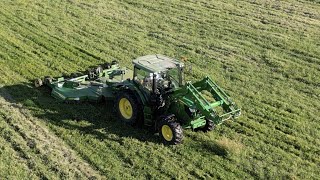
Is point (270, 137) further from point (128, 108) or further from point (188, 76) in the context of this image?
point (188, 76)

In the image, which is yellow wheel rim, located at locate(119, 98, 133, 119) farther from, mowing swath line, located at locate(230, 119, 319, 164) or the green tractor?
mowing swath line, located at locate(230, 119, 319, 164)

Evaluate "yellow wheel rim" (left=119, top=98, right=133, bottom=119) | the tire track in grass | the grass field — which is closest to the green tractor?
"yellow wheel rim" (left=119, top=98, right=133, bottom=119)

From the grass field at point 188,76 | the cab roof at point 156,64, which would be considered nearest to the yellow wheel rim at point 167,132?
the grass field at point 188,76

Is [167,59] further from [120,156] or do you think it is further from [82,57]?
[82,57]

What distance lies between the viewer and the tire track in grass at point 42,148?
36.0 ft

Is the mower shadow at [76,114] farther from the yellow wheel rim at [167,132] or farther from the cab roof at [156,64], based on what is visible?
the cab roof at [156,64]

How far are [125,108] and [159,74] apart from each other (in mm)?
1566

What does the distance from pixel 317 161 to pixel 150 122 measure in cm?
467

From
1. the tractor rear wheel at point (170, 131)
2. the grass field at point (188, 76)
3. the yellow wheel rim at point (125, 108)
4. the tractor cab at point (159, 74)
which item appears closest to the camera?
the grass field at point (188, 76)

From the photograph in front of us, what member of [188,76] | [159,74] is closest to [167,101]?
[159,74]

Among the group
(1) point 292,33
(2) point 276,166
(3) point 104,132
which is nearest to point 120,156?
(3) point 104,132

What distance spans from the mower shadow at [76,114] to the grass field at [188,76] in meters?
0.03

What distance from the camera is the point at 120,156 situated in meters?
11.7

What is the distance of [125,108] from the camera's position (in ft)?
43.3
